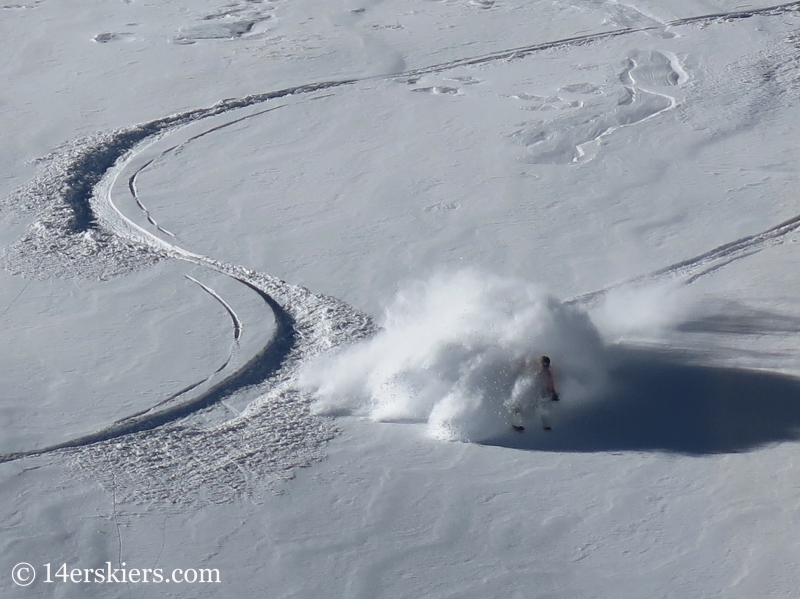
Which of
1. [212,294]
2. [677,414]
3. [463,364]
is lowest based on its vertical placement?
[677,414]

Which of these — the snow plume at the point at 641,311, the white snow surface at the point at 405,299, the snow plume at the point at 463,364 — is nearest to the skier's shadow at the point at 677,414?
the white snow surface at the point at 405,299

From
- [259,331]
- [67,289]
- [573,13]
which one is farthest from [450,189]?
[573,13]

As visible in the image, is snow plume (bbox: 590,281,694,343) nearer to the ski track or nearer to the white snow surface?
the white snow surface

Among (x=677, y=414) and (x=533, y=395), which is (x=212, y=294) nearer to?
(x=533, y=395)

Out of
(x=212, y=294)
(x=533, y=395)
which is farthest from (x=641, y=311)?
(x=212, y=294)

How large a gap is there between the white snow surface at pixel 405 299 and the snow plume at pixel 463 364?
0.02 m

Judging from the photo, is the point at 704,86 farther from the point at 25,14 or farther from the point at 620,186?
the point at 25,14

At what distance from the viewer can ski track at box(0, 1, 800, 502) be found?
6.02 meters

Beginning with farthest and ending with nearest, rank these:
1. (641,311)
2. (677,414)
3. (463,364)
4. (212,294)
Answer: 1. (212,294)
2. (641,311)
3. (463,364)
4. (677,414)

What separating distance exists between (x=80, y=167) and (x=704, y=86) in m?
6.79

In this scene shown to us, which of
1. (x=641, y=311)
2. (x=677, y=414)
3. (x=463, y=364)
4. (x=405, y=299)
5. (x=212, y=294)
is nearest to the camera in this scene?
(x=677, y=414)

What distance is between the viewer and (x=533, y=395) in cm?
644

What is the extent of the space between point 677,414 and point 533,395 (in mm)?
898

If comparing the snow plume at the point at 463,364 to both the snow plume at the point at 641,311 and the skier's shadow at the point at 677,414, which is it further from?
the snow plume at the point at 641,311
